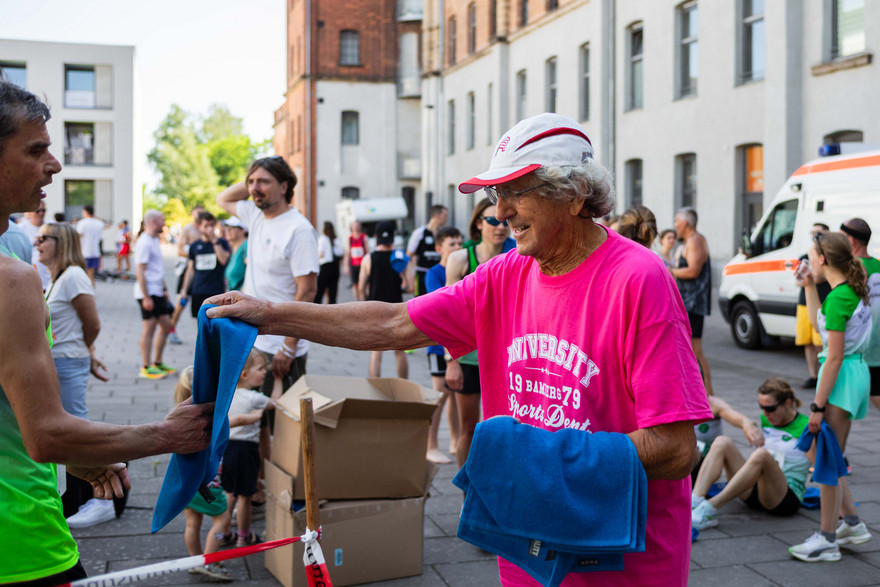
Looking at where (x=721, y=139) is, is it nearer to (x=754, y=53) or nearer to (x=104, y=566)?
(x=754, y=53)

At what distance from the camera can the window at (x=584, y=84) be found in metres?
27.3

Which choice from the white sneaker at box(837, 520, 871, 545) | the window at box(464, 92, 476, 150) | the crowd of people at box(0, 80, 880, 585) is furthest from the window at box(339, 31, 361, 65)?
the crowd of people at box(0, 80, 880, 585)

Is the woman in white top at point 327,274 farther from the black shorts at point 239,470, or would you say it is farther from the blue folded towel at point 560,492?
the blue folded towel at point 560,492

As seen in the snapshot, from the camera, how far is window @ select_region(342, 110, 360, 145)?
4684cm

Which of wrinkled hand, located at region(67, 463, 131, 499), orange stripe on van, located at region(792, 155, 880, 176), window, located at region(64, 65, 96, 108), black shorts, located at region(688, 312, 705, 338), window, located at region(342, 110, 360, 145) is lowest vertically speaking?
wrinkled hand, located at region(67, 463, 131, 499)

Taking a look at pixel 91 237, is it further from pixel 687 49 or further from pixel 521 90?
pixel 521 90

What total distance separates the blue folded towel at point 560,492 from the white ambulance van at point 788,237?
10.5 meters

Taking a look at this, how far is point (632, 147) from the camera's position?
2442 cm

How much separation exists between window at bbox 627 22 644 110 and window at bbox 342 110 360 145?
23.9 meters

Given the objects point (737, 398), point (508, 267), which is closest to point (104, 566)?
point (508, 267)

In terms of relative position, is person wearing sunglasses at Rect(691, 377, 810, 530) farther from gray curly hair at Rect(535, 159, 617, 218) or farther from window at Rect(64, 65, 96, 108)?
window at Rect(64, 65, 96, 108)

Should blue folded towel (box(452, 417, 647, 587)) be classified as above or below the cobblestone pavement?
above

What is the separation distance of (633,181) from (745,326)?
11364 mm

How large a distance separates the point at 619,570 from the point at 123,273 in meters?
31.6
